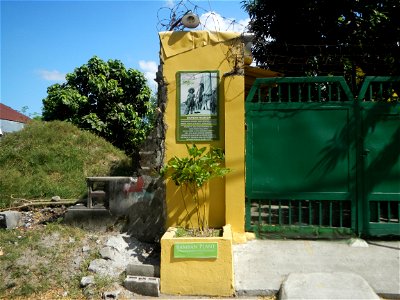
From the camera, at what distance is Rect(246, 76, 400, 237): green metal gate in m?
4.95

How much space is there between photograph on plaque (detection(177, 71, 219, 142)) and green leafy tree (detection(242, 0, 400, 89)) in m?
2.68

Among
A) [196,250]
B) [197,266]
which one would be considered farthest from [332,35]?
[197,266]

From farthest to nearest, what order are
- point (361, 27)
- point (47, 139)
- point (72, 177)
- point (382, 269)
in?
point (47, 139)
point (72, 177)
point (361, 27)
point (382, 269)

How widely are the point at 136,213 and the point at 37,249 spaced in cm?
140

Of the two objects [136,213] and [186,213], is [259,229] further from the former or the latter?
[136,213]

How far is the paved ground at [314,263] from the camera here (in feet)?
13.1

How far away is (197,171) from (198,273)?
1188mm

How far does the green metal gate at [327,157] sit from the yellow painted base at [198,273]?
106 cm

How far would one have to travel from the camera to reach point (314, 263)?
4375 mm

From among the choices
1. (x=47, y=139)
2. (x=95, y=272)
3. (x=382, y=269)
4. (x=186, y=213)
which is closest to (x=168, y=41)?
(x=186, y=213)

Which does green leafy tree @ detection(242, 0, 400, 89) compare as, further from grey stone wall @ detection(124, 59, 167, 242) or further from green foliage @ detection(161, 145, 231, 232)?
green foliage @ detection(161, 145, 231, 232)

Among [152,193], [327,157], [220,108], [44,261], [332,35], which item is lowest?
[44,261]

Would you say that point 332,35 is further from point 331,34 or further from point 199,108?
point 199,108

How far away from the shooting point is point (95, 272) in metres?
4.52
